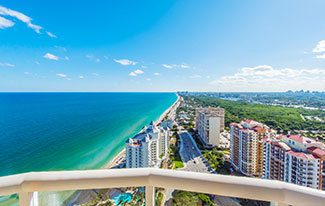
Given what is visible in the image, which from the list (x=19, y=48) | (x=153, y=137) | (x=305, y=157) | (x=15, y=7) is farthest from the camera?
(x=19, y=48)

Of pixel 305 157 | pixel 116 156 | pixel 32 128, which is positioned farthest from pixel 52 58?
pixel 305 157

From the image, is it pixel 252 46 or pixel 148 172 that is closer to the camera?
pixel 148 172

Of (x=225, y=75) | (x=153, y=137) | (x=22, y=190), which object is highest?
(x=225, y=75)

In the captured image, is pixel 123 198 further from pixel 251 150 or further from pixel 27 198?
pixel 251 150

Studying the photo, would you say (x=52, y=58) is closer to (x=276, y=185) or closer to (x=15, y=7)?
(x=15, y=7)

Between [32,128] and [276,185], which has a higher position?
[276,185]

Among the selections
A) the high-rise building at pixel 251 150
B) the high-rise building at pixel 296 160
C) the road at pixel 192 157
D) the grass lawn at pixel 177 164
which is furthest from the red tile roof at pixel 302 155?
the grass lawn at pixel 177 164

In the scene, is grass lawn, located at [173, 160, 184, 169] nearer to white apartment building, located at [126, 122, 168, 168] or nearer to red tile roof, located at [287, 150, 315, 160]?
white apartment building, located at [126, 122, 168, 168]

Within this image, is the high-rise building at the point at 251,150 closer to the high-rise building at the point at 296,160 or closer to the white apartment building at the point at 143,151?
the high-rise building at the point at 296,160
